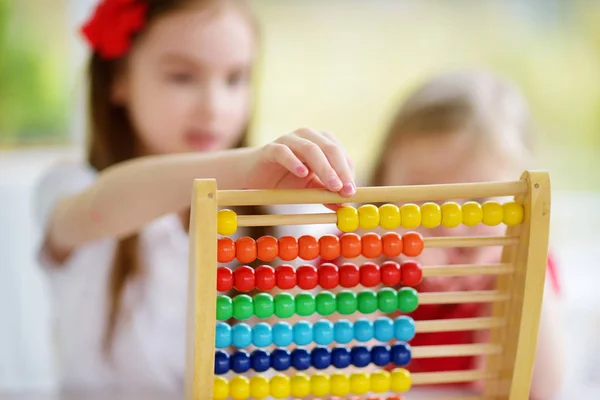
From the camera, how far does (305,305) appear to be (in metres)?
0.62

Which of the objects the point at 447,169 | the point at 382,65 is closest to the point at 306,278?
the point at 447,169

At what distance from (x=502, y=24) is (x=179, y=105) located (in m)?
1.14

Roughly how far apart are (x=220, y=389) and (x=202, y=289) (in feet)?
0.32

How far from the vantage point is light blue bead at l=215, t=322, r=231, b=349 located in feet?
1.98

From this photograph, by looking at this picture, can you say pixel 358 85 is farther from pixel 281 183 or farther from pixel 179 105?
pixel 281 183

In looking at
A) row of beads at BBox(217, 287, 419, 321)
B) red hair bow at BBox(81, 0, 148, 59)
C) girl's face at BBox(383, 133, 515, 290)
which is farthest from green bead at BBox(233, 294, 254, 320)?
red hair bow at BBox(81, 0, 148, 59)

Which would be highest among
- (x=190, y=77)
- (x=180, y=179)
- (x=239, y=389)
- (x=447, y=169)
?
(x=190, y=77)

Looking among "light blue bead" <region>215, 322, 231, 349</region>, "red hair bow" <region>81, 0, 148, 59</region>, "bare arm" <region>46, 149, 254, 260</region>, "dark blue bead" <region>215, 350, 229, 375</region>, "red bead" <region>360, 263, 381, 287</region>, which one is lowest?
"dark blue bead" <region>215, 350, 229, 375</region>

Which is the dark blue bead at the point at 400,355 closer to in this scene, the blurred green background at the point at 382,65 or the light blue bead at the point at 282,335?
the light blue bead at the point at 282,335

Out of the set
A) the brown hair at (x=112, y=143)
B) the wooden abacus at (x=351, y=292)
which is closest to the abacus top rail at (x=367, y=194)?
the wooden abacus at (x=351, y=292)

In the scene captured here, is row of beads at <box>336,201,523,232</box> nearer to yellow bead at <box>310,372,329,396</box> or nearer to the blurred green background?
yellow bead at <box>310,372,329,396</box>

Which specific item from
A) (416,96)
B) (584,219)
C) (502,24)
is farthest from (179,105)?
(584,219)

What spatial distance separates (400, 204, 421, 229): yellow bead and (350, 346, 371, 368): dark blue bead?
125 millimetres

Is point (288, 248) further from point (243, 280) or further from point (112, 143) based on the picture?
point (112, 143)
